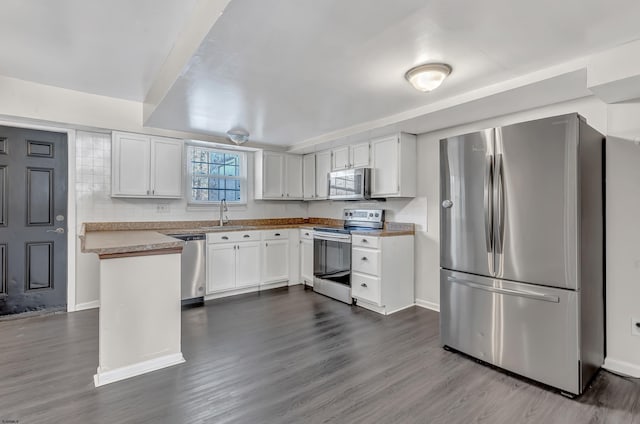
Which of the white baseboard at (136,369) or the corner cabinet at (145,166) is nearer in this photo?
the white baseboard at (136,369)

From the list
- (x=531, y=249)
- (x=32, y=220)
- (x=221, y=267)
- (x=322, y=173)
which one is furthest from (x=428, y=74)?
(x=32, y=220)

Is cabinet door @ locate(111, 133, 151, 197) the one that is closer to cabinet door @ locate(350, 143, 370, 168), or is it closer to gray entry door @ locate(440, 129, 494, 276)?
cabinet door @ locate(350, 143, 370, 168)

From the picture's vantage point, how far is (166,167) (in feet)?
13.6

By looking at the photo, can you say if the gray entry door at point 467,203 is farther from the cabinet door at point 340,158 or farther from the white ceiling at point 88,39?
the white ceiling at point 88,39

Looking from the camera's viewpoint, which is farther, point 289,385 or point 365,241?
point 365,241

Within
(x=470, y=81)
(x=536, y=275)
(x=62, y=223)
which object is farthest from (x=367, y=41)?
(x=62, y=223)

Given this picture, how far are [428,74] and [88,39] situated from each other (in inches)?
97.5

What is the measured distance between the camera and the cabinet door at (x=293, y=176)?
5.28 metres

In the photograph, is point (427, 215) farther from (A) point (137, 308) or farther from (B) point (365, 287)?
(A) point (137, 308)

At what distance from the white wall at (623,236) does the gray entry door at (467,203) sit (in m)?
0.92

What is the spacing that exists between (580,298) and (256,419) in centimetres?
211

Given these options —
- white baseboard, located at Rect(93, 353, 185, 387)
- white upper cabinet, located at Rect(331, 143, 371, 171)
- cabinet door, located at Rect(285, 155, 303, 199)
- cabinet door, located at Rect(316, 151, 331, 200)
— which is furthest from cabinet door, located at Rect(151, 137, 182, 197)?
white baseboard, located at Rect(93, 353, 185, 387)

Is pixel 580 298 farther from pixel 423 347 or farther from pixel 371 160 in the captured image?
pixel 371 160

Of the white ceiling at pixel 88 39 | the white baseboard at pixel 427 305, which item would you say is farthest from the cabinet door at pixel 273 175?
the white baseboard at pixel 427 305
